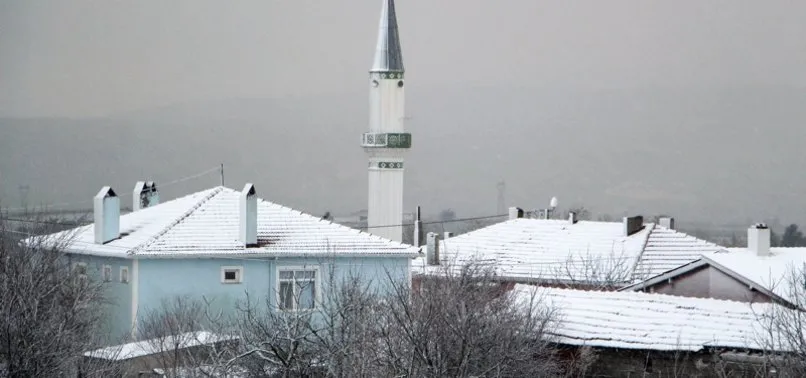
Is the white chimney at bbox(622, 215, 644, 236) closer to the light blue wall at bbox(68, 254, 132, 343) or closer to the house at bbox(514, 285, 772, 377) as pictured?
the light blue wall at bbox(68, 254, 132, 343)

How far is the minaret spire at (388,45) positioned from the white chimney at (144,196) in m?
19.1

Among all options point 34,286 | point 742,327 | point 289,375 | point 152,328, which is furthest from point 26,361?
point 742,327

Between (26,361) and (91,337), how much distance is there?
2962 millimetres

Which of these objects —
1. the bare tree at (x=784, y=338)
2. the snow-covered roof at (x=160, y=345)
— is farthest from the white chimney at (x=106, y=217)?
the bare tree at (x=784, y=338)

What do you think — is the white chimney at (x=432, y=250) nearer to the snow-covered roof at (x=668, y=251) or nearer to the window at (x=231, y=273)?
the snow-covered roof at (x=668, y=251)

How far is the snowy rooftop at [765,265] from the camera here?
22578mm

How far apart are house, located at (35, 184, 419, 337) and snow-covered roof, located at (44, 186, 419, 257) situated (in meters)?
0.02

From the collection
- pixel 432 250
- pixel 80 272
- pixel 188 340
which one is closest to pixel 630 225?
pixel 432 250

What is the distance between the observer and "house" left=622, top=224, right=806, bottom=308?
22.9 m

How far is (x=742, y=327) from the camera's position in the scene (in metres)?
18.4

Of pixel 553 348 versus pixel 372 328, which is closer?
pixel 372 328

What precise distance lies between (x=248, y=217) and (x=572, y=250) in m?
10.5

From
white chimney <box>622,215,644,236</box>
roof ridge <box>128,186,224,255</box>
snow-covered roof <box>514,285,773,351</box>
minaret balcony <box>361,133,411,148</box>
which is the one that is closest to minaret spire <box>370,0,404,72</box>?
minaret balcony <box>361,133,411,148</box>

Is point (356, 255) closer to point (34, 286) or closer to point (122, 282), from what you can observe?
point (122, 282)
